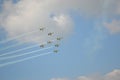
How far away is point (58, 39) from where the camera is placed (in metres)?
91.8

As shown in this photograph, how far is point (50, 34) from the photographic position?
8388 centimetres

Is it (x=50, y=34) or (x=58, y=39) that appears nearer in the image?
(x=50, y=34)

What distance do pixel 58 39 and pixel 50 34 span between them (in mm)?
9255
